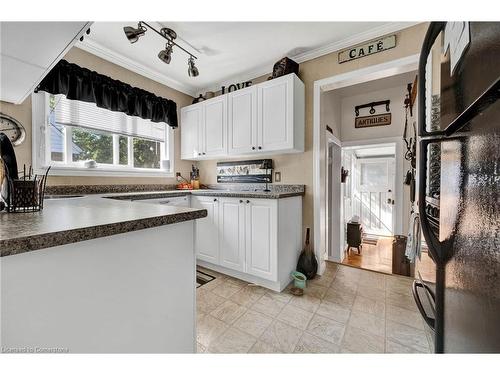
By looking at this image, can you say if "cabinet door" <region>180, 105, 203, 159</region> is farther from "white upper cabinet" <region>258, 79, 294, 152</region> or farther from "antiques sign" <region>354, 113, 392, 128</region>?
"antiques sign" <region>354, 113, 392, 128</region>

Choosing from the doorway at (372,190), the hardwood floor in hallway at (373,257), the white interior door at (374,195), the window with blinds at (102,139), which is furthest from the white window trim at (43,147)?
the white interior door at (374,195)

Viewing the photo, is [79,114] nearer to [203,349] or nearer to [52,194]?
[52,194]

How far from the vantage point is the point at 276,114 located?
2.37 meters

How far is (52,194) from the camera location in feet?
6.79

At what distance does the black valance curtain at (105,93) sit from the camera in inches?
79.3

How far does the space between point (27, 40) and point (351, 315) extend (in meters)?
2.51

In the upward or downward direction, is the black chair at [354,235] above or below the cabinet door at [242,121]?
below

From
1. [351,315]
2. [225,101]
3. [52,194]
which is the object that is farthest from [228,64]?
[351,315]

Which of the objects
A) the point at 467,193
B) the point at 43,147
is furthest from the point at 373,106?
the point at 43,147

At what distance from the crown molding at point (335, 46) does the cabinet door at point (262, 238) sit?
178 centimetres

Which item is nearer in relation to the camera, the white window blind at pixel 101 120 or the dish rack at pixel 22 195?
the dish rack at pixel 22 195

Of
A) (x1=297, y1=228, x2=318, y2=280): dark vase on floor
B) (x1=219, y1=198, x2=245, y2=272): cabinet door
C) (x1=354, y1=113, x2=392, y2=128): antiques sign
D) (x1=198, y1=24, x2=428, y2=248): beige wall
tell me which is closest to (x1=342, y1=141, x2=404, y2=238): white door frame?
(x1=354, y1=113, x2=392, y2=128): antiques sign

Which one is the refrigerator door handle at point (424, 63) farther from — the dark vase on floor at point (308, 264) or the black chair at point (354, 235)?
the black chair at point (354, 235)

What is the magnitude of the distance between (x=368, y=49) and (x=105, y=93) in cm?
286
